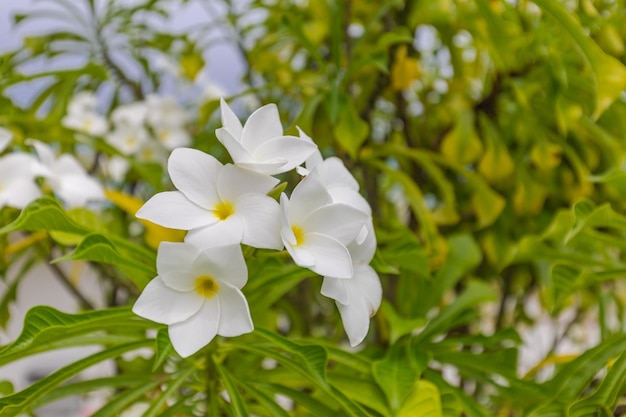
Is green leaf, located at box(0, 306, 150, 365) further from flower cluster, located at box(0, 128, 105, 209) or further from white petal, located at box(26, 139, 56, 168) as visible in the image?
white petal, located at box(26, 139, 56, 168)

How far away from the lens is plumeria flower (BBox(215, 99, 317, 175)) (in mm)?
503

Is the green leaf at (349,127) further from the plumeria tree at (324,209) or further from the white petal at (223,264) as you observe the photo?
the white petal at (223,264)

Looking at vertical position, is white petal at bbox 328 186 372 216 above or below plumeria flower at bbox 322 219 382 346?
above

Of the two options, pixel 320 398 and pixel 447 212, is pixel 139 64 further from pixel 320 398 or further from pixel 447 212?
pixel 320 398

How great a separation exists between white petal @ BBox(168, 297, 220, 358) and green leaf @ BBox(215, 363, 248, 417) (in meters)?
0.13

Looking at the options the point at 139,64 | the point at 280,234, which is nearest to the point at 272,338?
the point at 280,234

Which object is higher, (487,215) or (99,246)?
(99,246)

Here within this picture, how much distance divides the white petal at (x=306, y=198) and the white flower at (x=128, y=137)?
0.97m

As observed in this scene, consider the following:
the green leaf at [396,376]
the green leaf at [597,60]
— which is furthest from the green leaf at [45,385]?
the green leaf at [597,60]

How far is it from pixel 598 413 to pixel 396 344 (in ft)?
0.72

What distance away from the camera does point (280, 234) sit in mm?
494

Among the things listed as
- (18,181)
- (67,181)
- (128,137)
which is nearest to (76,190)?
(67,181)

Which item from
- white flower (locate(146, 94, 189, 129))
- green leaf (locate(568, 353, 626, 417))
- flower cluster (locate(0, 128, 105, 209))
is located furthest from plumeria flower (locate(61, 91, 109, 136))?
green leaf (locate(568, 353, 626, 417))

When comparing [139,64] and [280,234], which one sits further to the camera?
[139,64]
